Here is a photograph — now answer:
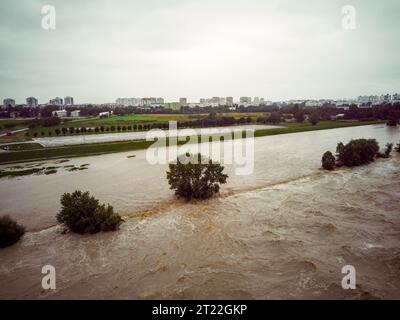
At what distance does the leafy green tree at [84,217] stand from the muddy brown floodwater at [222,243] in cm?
46

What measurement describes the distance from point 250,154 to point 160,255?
24151mm

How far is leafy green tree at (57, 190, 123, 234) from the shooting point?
47.0ft

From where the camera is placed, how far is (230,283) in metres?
10.2

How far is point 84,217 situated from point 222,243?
23.6 ft

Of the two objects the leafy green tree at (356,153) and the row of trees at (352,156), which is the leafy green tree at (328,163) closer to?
the row of trees at (352,156)

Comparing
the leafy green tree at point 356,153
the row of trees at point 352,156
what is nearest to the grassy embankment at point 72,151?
the row of trees at point 352,156

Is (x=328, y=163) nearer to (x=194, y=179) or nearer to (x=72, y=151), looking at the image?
(x=194, y=179)

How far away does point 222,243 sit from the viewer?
13.1 meters

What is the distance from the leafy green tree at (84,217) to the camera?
1431 centimetres

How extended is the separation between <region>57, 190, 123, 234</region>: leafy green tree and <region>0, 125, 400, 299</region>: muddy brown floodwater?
18.3 inches

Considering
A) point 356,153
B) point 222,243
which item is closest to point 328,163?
point 356,153

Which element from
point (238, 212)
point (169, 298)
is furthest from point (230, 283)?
point (238, 212)

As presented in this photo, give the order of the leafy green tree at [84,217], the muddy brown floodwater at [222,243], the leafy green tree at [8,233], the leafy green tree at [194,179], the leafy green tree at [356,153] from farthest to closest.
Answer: the leafy green tree at [356,153], the leafy green tree at [194,179], the leafy green tree at [84,217], the leafy green tree at [8,233], the muddy brown floodwater at [222,243]

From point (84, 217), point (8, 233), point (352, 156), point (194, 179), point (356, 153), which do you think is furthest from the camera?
point (356, 153)
